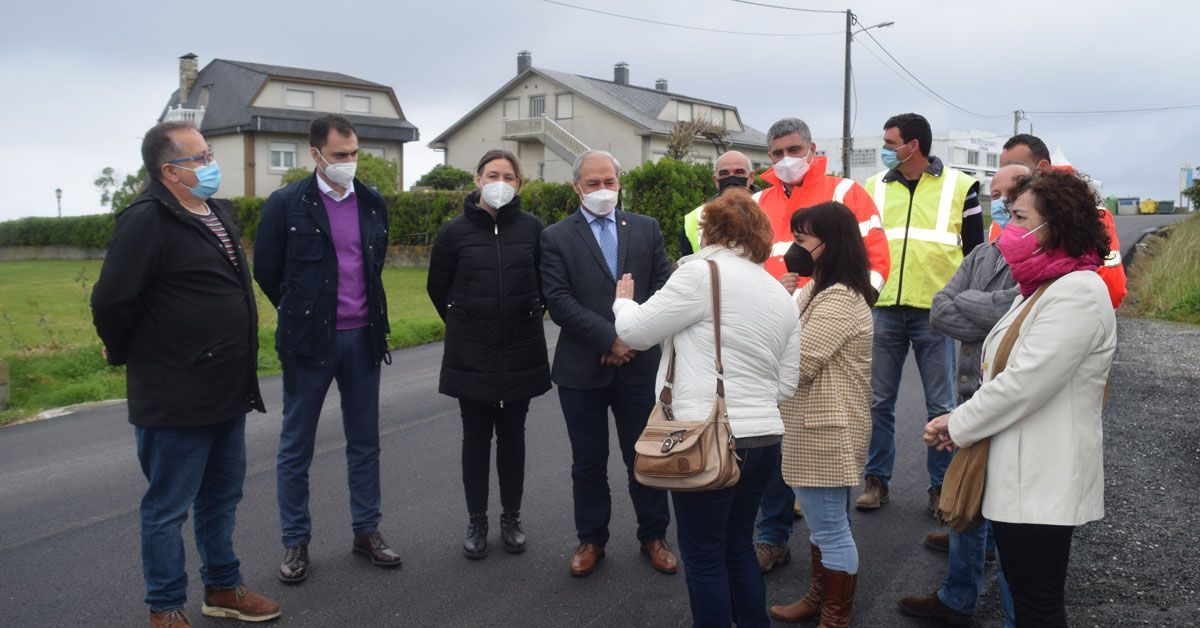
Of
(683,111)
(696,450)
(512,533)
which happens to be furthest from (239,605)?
(683,111)

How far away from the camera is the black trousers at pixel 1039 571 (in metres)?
3.01

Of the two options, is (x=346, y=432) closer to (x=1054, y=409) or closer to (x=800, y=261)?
(x=800, y=261)

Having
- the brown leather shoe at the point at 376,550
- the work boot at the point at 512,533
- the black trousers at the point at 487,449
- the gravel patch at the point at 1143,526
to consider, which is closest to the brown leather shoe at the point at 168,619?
the brown leather shoe at the point at 376,550

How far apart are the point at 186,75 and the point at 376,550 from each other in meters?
53.8

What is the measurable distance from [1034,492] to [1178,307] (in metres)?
13.7

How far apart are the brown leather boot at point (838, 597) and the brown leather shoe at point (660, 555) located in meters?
1.07

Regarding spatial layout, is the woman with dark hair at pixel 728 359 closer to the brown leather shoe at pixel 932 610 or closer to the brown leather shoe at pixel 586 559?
the brown leather shoe at pixel 932 610

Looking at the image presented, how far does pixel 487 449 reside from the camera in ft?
16.7

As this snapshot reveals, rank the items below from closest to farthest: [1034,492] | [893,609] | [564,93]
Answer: [1034,492]
[893,609]
[564,93]

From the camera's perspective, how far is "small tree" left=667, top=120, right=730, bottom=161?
130 ft

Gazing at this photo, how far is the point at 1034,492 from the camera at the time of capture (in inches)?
118

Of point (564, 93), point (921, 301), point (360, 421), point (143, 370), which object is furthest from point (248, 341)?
point (564, 93)

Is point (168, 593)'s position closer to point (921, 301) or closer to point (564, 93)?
point (921, 301)

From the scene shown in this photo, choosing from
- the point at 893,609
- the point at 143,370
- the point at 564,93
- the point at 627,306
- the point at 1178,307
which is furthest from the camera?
the point at 564,93
